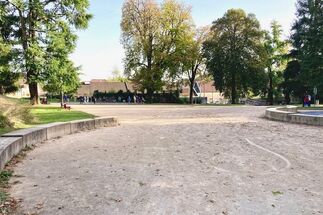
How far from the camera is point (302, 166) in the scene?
9.30 meters

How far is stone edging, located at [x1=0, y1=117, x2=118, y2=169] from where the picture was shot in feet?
32.8

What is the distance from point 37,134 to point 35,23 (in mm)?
26175

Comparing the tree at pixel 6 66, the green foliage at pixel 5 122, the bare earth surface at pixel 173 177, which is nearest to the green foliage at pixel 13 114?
the green foliage at pixel 5 122

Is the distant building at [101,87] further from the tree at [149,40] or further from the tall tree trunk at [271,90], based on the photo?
the tree at [149,40]

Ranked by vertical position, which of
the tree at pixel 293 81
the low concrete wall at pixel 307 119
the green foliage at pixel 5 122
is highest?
the tree at pixel 293 81

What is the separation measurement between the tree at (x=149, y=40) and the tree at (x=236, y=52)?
5.71 m

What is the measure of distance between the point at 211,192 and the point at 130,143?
7.03 m

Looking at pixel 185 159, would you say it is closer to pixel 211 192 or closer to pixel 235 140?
pixel 211 192

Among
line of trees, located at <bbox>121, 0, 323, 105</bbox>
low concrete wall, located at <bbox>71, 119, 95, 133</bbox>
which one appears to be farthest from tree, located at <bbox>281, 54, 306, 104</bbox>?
low concrete wall, located at <bbox>71, 119, 95, 133</bbox>

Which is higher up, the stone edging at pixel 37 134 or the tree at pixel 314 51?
the tree at pixel 314 51

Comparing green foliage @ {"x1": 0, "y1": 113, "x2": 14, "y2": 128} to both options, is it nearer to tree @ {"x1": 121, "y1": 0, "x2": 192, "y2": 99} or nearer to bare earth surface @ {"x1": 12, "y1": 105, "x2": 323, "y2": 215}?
bare earth surface @ {"x1": 12, "y1": 105, "x2": 323, "y2": 215}

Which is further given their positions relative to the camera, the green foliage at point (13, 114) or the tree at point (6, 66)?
the tree at point (6, 66)

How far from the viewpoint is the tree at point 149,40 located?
2554 inches

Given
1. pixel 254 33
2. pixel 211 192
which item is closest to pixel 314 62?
pixel 254 33
